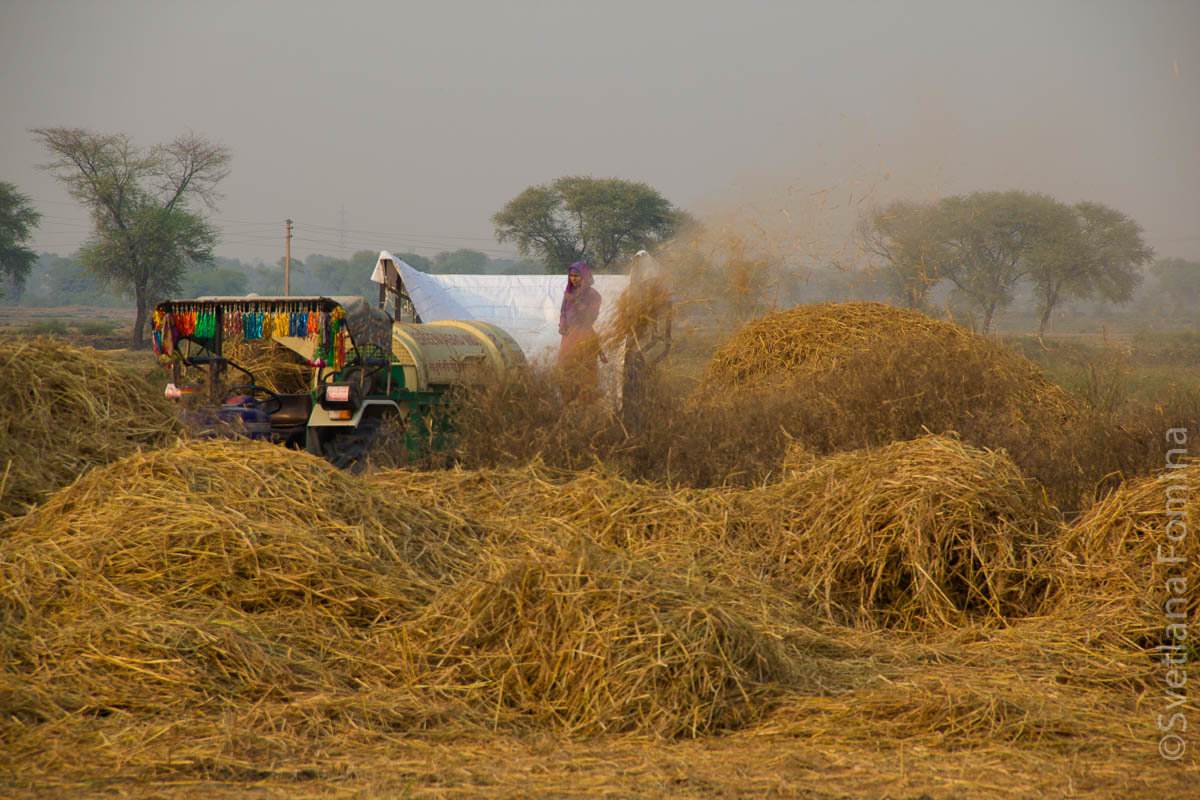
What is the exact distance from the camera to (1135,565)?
4.81 metres

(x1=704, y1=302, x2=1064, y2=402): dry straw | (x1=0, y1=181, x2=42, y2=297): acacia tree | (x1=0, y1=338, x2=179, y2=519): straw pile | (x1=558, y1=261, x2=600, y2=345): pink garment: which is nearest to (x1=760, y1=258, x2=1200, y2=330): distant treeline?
(x1=704, y1=302, x2=1064, y2=402): dry straw

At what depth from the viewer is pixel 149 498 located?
196 inches

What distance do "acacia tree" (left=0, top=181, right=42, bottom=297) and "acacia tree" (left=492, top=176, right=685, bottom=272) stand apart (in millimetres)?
22848

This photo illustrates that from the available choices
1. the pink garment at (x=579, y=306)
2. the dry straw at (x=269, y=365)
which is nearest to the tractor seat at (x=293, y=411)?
the dry straw at (x=269, y=365)

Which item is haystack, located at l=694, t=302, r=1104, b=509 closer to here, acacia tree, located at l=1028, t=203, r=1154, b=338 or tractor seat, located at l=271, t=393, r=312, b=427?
tractor seat, located at l=271, t=393, r=312, b=427

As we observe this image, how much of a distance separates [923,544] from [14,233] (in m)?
51.9

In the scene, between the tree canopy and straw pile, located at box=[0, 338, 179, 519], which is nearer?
straw pile, located at box=[0, 338, 179, 519]

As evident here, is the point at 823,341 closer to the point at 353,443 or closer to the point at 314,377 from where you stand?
the point at 353,443

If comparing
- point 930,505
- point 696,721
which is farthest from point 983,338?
point 696,721

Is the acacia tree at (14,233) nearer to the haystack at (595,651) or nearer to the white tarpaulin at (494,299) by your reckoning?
the white tarpaulin at (494,299)

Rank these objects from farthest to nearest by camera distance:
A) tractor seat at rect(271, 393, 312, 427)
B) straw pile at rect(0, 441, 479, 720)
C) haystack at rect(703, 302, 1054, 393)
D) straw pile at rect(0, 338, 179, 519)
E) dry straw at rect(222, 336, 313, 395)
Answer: haystack at rect(703, 302, 1054, 393)
dry straw at rect(222, 336, 313, 395)
tractor seat at rect(271, 393, 312, 427)
straw pile at rect(0, 338, 179, 519)
straw pile at rect(0, 441, 479, 720)

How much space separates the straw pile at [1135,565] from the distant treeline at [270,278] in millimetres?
88248

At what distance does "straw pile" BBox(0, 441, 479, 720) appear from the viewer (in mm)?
3764

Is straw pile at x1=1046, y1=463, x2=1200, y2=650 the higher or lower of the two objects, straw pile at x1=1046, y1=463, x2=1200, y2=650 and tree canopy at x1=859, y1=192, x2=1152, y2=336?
the lower
